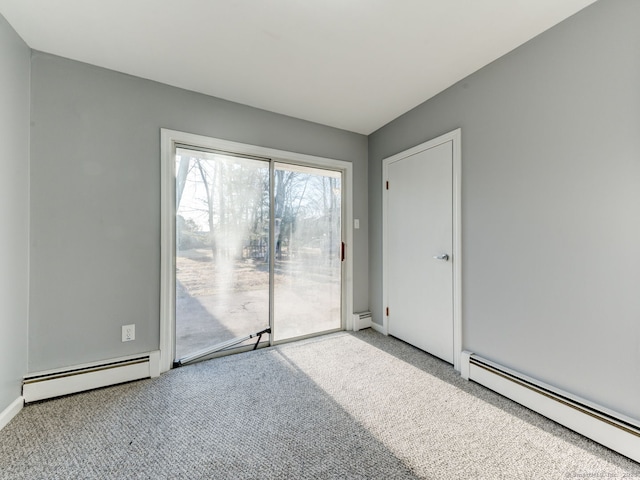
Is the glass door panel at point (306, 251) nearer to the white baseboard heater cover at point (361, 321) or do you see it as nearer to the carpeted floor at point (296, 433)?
the white baseboard heater cover at point (361, 321)

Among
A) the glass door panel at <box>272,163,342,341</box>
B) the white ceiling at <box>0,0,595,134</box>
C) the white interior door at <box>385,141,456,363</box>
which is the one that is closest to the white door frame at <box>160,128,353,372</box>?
the white ceiling at <box>0,0,595,134</box>

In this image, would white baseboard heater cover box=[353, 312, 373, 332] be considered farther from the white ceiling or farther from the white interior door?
the white ceiling

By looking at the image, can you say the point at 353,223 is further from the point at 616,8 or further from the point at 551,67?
the point at 616,8

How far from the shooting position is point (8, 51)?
1.66 metres

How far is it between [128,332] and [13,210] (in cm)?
110

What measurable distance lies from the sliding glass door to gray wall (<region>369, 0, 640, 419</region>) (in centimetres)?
148

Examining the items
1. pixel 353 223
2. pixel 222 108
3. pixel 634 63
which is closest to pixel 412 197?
pixel 353 223

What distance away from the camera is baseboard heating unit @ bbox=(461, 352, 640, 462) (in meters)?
1.38

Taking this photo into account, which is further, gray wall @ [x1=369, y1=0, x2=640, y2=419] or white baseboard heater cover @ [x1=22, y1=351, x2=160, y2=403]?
white baseboard heater cover @ [x1=22, y1=351, x2=160, y2=403]

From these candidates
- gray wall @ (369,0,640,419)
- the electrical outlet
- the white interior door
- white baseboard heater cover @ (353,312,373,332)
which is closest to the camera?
gray wall @ (369,0,640,419)

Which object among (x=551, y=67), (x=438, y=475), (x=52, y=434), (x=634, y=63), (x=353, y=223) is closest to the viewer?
(x=438, y=475)

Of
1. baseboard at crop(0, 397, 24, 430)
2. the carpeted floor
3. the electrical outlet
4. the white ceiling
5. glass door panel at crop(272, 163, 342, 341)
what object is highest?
the white ceiling

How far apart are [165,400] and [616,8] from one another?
11.7ft

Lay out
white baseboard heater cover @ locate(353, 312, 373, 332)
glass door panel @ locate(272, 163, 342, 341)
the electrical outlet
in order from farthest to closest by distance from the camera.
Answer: white baseboard heater cover @ locate(353, 312, 373, 332)
glass door panel @ locate(272, 163, 342, 341)
the electrical outlet
